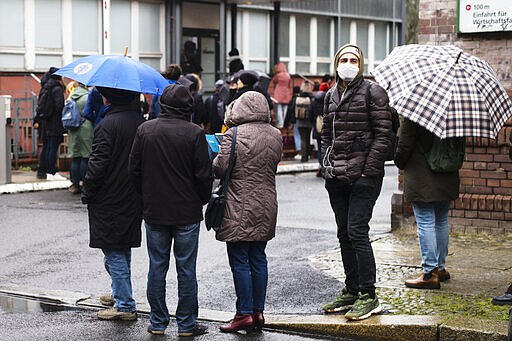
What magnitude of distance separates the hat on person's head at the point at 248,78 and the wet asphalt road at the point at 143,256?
1809 mm

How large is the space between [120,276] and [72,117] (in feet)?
27.9

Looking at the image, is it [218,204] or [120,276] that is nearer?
[218,204]

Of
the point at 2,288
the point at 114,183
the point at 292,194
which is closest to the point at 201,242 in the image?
the point at 2,288

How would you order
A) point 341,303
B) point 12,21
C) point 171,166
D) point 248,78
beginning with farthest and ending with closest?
point 12,21 < point 248,78 < point 341,303 < point 171,166

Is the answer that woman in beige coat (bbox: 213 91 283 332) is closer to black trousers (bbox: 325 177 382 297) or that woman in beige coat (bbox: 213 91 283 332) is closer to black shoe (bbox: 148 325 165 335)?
black shoe (bbox: 148 325 165 335)

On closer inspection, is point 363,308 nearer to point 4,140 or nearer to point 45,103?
point 4,140

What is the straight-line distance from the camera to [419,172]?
9148 millimetres

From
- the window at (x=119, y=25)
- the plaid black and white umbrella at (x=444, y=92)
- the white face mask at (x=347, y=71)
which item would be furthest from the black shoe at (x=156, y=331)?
the window at (x=119, y=25)

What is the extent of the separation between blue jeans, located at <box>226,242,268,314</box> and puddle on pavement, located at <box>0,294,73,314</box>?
159 centimetres

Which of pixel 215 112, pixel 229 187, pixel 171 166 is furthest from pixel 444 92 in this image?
pixel 215 112

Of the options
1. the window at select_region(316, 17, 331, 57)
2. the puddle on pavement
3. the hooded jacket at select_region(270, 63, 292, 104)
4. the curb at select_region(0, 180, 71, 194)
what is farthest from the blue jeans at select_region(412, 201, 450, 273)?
the window at select_region(316, 17, 331, 57)

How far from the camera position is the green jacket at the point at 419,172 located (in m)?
9.05

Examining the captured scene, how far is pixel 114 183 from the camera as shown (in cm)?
812

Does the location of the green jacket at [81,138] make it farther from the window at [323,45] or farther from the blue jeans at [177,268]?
the window at [323,45]
